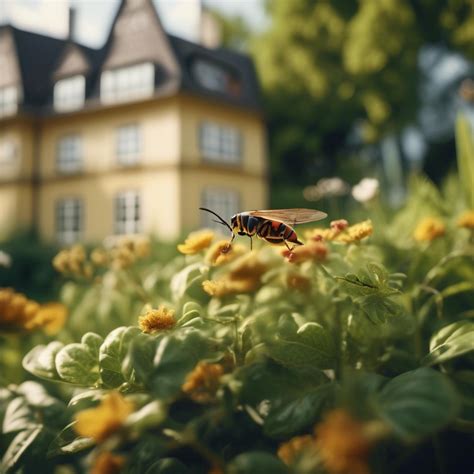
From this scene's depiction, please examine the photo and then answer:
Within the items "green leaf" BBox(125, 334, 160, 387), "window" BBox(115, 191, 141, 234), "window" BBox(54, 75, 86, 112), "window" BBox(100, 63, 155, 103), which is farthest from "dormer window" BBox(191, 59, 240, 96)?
"green leaf" BBox(125, 334, 160, 387)

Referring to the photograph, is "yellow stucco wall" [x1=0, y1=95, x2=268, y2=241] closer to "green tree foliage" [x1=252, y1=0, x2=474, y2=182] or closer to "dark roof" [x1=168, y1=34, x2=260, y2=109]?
"dark roof" [x1=168, y1=34, x2=260, y2=109]

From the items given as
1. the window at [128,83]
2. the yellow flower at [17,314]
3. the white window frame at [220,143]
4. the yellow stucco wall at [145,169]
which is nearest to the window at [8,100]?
the yellow stucco wall at [145,169]

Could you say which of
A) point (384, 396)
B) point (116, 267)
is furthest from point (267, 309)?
point (116, 267)

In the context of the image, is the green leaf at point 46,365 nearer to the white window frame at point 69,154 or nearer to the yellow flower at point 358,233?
the yellow flower at point 358,233

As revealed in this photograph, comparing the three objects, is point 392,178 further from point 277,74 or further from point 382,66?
point 277,74

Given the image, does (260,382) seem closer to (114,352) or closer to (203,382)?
(203,382)

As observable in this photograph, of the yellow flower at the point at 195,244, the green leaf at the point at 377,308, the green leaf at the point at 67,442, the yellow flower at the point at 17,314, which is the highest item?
the yellow flower at the point at 195,244
